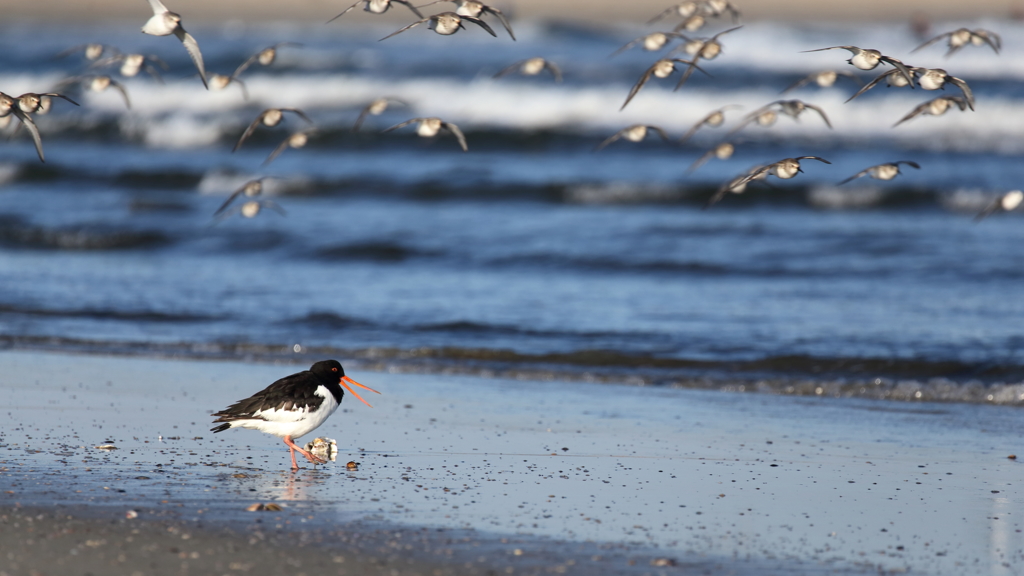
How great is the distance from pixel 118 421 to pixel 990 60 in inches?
1053

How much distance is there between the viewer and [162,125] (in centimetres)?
2464

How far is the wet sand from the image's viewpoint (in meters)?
4.15

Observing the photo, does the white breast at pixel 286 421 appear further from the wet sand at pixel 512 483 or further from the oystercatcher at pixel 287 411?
the wet sand at pixel 512 483

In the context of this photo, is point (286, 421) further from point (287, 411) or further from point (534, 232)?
point (534, 232)

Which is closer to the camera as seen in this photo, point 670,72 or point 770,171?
point 770,171

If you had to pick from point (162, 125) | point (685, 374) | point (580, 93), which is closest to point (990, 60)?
point (580, 93)

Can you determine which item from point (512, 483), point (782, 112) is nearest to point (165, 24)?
point (512, 483)

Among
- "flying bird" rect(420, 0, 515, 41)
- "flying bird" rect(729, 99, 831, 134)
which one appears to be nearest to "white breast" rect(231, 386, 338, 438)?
"flying bird" rect(420, 0, 515, 41)

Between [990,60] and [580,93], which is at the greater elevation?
[990,60]

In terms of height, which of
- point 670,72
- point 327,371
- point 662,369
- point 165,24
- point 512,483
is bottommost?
point 512,483

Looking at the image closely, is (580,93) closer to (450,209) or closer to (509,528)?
(450,209)

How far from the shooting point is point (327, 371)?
6.01m

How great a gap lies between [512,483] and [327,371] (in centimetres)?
137

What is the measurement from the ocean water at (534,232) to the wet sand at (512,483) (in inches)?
46.5
